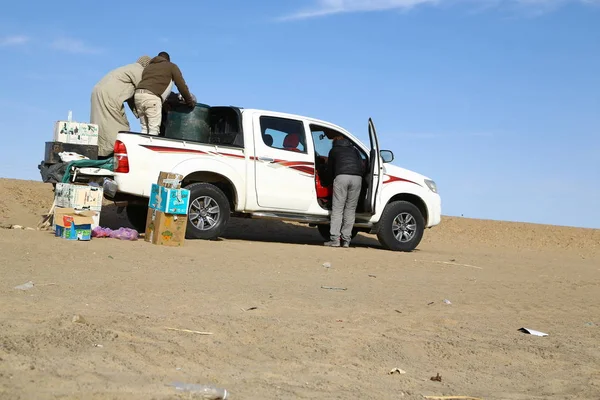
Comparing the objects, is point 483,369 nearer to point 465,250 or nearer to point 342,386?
point 342,386

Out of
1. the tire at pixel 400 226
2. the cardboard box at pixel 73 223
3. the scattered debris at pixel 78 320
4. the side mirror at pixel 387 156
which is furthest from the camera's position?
the tire at pixel 400 226

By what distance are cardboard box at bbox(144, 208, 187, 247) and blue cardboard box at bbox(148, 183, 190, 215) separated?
2.9 inches

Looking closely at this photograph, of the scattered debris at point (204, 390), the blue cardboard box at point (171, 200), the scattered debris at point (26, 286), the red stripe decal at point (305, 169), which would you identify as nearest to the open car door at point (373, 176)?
the red stripe decal at point (305, 169)

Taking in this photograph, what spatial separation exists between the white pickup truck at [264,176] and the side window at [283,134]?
0.05 ft

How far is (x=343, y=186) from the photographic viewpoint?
12359mm

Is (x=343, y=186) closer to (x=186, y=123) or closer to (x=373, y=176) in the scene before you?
(x=373, y=176)

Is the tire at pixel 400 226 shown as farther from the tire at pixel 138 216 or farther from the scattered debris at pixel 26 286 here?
the scattered debris at pixel 26 286

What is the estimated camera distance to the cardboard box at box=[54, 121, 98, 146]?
11.4 m

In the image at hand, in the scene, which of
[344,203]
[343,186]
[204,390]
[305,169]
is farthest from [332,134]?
[204,390]

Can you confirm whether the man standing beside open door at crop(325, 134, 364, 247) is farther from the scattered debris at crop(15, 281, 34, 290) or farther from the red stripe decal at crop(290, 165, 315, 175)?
the scattered debris at crop(15, 281, 34, 290)

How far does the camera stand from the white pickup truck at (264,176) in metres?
11.1

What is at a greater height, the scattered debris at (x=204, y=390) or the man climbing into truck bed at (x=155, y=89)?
the man climbing into truck bed at (x=155, y=89)

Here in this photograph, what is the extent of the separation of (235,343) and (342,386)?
1.02m

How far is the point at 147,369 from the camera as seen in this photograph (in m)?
4.50
